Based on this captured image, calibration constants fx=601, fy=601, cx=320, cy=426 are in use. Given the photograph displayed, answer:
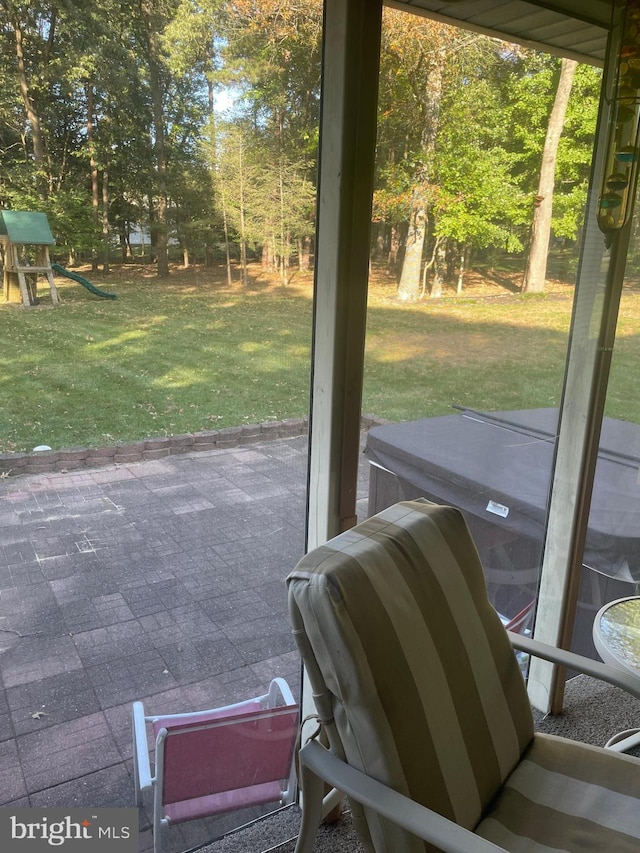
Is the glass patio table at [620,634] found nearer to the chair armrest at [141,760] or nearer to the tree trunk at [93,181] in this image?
the chair armrest at [141,760]

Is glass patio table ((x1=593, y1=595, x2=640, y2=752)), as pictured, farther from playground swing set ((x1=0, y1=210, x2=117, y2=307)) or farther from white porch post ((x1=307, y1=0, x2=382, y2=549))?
playground swing set ((x1=0, y1=210, x2=117, y2=307))

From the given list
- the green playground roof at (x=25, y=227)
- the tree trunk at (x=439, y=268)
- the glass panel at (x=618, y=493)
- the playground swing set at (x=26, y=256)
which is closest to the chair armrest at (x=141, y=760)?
the playground swing set at (x=26, y=256)

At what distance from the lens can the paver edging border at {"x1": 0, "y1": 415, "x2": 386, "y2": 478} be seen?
128 cm

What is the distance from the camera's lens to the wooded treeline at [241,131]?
3.77 ft

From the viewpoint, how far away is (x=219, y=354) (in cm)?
146

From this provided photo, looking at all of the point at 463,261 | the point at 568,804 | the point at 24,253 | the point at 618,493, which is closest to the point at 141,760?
the point at 568,804

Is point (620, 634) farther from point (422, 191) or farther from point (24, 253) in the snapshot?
point (24, 253)

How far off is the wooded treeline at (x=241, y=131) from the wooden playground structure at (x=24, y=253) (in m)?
0.03

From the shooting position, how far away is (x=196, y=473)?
1514 mm

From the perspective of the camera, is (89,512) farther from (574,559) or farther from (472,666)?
(574,559)

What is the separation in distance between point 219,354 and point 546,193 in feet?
3.80

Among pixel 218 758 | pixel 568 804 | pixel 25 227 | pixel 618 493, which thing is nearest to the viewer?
pixel 25 227

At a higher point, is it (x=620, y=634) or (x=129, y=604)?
(x=129, y=604)

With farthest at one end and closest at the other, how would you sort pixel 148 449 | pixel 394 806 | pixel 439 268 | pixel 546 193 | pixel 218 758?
1. pixel 546 193
2. pixel 439 268
3. pixel 218 758
4. pixel 148 449
5. pixel 394 806
